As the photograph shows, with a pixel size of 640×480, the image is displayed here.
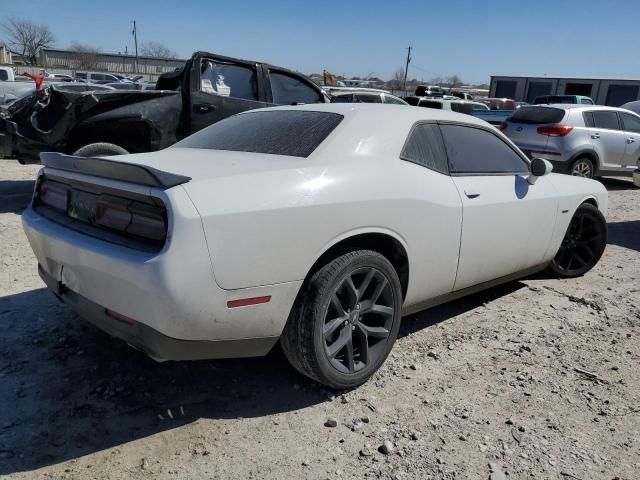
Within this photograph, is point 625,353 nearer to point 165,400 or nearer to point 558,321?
point 558,321

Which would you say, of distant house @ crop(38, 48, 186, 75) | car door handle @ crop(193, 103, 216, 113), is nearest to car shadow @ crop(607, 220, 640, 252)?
car door handle @ crop(193, 103, 216, 113)

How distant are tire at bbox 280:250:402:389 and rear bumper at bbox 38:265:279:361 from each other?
189 mm

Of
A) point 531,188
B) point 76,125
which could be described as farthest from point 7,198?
point 531,188

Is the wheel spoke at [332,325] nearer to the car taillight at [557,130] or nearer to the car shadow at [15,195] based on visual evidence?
the car shadow at [15,195]

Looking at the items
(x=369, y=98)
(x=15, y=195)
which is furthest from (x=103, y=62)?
(x=15, y=195)

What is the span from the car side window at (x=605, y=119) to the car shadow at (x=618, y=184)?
1.27 m

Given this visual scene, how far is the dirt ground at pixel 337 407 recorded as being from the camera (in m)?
2.35

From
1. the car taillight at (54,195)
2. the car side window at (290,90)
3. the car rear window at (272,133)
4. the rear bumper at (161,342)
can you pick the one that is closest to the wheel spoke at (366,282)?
the rear bumper at (161,342)

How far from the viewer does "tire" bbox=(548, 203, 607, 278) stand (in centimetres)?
473

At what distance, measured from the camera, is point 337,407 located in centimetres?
279

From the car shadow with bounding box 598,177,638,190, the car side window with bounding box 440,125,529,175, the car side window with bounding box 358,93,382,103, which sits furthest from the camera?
the car side window with bounding box 358,93,382,103

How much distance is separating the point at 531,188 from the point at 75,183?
10.1ft

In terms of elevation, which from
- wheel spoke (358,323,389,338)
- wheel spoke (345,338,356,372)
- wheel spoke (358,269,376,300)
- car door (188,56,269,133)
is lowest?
wheel spoke (345,338,356,372)

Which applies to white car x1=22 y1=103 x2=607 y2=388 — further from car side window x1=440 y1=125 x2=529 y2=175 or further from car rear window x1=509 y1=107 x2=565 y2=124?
car rear window x1=509 y1=107 x2=565 y2=124
